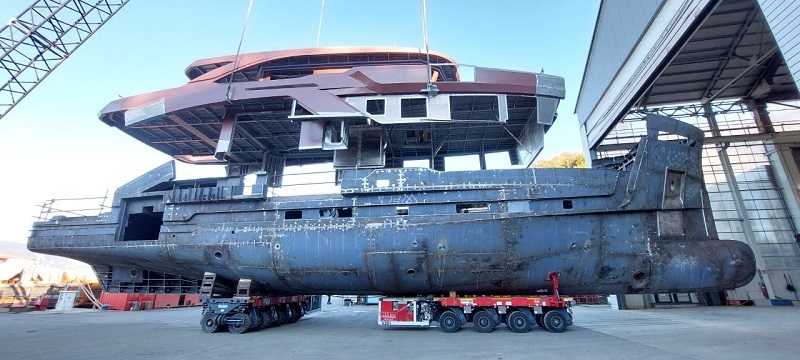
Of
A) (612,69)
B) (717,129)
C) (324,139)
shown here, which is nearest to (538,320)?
(324,139)

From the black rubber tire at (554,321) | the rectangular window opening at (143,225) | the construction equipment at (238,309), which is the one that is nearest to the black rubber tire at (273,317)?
the construction equipment at (238,309)

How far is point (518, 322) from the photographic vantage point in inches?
385

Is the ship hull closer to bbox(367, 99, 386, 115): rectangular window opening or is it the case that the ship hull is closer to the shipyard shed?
bbox(367, 99, 386, 115): rectangular window opening

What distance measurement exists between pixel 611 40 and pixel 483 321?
13816 mm

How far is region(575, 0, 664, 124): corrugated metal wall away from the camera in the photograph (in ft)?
42.7

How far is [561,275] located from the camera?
32.2ft

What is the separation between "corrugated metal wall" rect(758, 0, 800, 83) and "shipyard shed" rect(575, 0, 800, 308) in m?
5.73

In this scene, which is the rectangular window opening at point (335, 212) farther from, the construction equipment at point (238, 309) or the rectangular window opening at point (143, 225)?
the rectangular window opening at point (143, 225)

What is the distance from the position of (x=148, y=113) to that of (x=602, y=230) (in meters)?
15.5

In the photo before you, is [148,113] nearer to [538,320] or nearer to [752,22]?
[538,320]

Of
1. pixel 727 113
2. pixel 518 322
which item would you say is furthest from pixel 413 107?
pixel 727 113

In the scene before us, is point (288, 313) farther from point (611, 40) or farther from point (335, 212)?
point (611, 40)

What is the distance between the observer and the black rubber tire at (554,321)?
Answer: 377 inches

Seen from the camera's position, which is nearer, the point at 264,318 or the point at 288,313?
the point at 264,318
